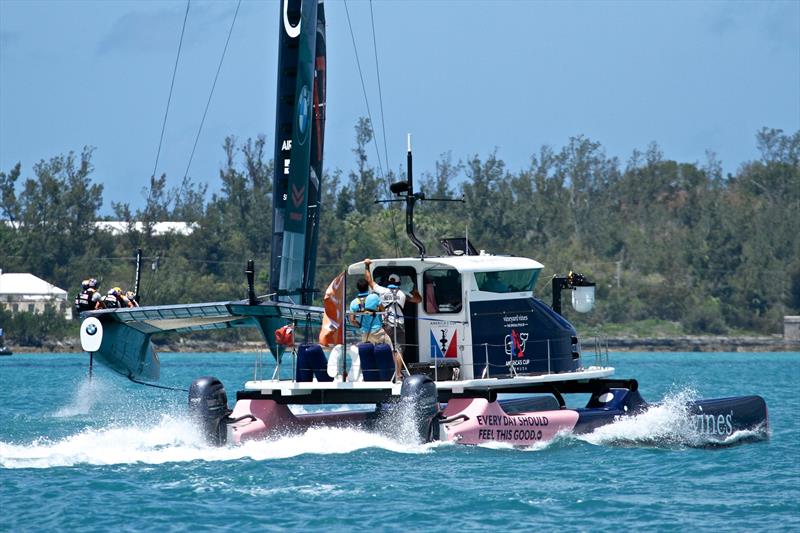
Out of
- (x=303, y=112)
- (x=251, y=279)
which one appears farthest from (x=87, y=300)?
(x=251, y=279)

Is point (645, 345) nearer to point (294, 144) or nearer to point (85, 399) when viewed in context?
point (85, 399)

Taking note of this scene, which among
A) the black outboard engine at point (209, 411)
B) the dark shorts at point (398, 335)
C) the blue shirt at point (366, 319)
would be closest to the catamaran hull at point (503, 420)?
the black outboard engine at point (209, 411)

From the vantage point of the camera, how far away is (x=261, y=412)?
21.5 meters

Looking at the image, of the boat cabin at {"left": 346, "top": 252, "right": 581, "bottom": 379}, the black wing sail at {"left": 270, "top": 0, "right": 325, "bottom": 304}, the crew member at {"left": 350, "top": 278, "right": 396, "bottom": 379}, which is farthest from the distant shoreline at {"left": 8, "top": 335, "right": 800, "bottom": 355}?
the crew member at {"left": 350, "top": 278, "right": 396, "bottom": 379}

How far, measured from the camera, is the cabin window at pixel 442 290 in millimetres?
21641

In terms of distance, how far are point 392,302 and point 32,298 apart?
7578cm

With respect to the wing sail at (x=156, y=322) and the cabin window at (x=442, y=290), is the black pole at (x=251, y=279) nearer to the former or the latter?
the wing sail at (x=156, y=322)

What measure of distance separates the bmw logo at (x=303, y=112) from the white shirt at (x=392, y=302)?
8.12m

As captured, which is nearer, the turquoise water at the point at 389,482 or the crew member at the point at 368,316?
the turquoise water at the point at 389,482

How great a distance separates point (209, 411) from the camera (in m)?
20.8

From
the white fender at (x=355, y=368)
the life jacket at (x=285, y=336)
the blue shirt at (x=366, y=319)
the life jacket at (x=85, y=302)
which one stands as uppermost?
the life jacket at (x=85, y=302)

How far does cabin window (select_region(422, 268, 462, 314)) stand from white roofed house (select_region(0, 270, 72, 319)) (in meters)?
72.9

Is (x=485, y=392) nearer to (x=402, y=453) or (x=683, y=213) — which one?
(x=402, y=453)

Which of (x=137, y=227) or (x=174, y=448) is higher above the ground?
(x=137, y=227)
